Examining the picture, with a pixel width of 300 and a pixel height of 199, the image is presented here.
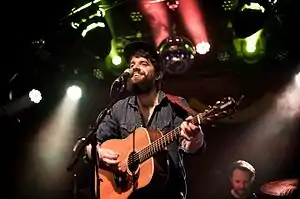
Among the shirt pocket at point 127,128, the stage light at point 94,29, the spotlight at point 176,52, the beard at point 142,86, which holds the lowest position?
the shirt pocket at point 127,128

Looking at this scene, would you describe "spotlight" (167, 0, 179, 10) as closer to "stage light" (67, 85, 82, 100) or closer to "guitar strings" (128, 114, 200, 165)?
"stage light" (67, 85, 82, 100)

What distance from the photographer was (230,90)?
715cm

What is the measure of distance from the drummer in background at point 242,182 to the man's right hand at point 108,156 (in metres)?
2.81

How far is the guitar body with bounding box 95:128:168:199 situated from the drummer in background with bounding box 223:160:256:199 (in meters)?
2.77

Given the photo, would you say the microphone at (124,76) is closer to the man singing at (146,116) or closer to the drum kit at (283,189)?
the man singing at (146,116)

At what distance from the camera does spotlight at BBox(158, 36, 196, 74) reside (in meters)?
6.60

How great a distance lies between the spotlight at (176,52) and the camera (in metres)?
6.60

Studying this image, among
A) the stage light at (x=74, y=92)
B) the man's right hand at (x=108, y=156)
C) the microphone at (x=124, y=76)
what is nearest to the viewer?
the microphone at (x=124, y=76)

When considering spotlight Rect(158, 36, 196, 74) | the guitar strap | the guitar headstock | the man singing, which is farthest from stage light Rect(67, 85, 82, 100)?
the guitar headstock

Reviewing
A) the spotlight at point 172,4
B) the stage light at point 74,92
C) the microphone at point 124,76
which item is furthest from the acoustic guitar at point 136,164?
the stage light at point 74,92

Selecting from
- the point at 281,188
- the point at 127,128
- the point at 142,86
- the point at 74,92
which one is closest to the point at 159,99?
the point at 142,86

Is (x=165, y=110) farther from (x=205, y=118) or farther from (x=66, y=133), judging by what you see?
(x=66, y=133)

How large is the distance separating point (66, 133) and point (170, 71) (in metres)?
1.69

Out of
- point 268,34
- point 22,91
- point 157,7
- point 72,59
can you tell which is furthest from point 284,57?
point 22,91
